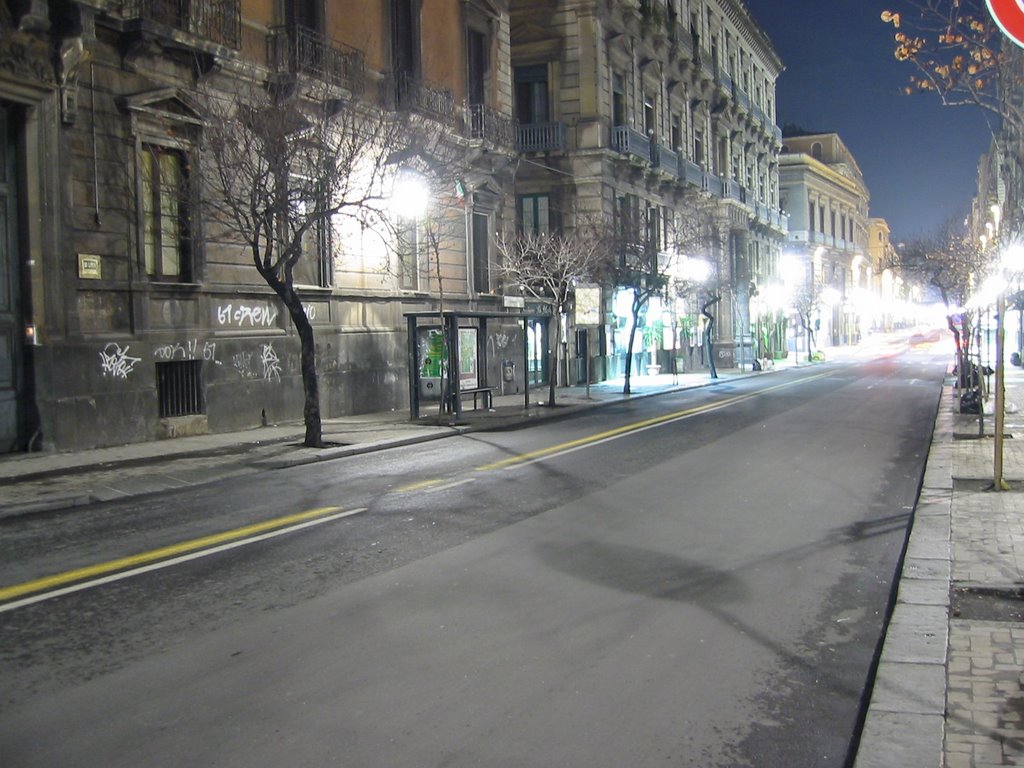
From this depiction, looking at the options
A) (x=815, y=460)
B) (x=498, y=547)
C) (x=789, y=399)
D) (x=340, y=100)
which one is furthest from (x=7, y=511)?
(x=789, y=399)

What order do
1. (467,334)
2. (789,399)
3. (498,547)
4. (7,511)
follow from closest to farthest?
1. (498,547)
2. (7,511)
3. (467,334)
4. (789,399)

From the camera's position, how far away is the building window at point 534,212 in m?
35.9

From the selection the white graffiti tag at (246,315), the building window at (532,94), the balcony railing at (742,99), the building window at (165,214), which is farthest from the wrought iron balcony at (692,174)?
the building window at (165,214)

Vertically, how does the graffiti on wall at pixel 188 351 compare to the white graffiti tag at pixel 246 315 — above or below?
below

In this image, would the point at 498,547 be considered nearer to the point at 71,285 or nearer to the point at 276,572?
the point at 276,572

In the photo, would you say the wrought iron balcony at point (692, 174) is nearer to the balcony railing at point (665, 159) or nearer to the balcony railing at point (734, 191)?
the balcony railing at point (665, 159)

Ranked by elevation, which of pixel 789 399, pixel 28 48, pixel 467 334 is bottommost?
pixel 789 399


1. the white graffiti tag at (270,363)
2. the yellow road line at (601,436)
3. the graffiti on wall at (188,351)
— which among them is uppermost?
the graffiti on wall at (188,351)

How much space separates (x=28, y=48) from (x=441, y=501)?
403 inches

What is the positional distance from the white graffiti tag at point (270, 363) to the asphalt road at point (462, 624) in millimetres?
7794

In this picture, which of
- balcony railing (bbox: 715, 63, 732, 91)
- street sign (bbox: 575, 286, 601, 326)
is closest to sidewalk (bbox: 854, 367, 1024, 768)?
street sign (bbox: 575, 286, 601, 326)

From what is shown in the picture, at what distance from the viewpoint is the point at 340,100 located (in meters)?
20.5

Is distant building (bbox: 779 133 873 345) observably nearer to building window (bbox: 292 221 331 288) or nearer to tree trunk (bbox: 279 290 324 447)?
building window (bbox: 292 221 331 288)

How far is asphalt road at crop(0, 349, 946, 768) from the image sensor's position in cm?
432
